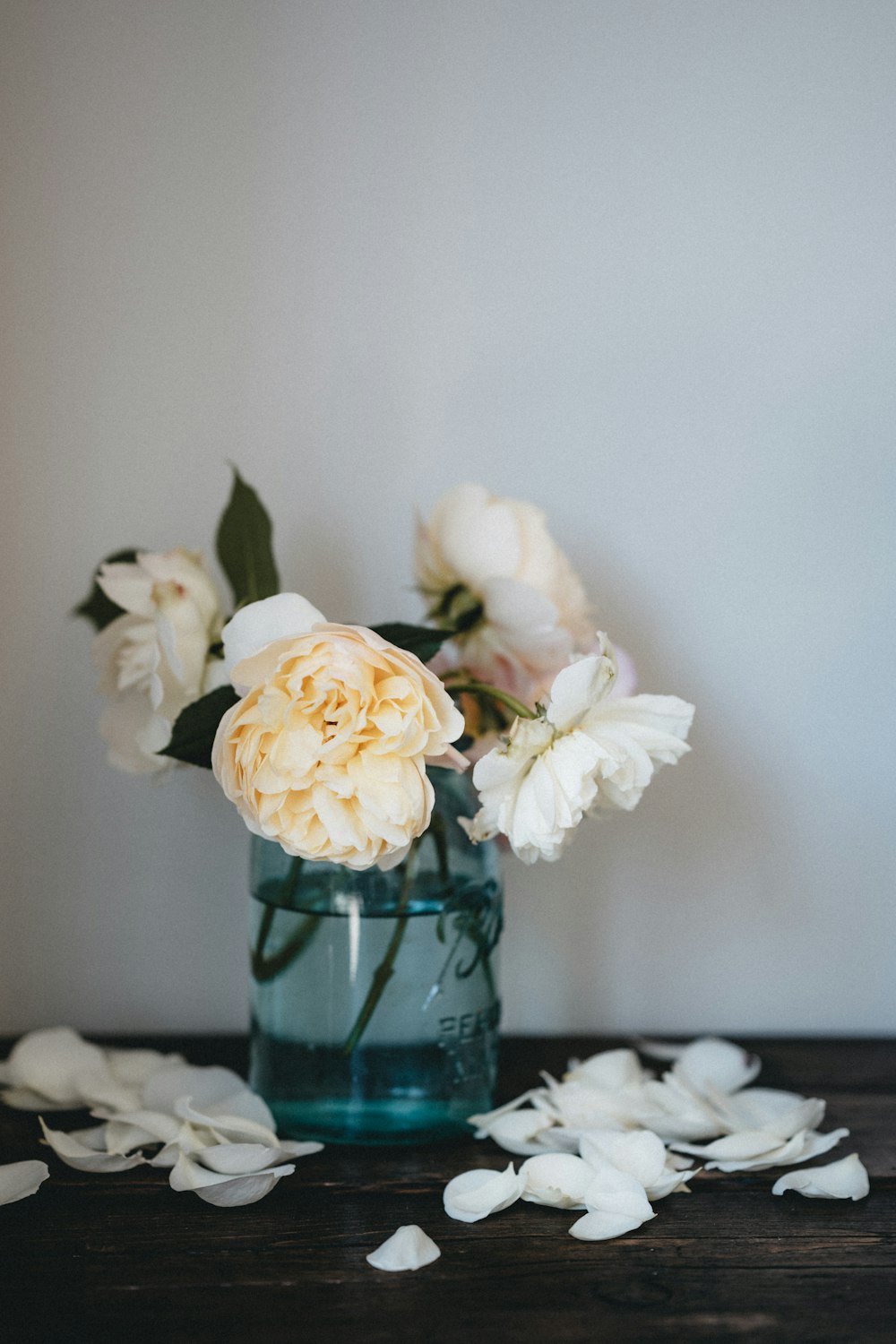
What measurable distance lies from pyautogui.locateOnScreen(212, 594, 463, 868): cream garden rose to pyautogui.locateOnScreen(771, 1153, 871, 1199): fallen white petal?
33cm

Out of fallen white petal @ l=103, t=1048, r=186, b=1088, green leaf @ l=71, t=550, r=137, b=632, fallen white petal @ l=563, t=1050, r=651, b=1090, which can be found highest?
green leaf @ l=71, t=550, r=137, b=632

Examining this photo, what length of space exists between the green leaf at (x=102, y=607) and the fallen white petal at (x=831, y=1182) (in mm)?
574

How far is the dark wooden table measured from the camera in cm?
54

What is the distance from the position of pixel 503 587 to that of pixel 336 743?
217 millimetres

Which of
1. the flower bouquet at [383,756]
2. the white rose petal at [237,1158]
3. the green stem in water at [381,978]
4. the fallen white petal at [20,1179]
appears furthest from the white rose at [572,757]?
the fallen white petal at [20,1179]

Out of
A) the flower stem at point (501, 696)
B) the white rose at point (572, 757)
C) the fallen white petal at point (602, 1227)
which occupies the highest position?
the flower stem at point (501, 696)

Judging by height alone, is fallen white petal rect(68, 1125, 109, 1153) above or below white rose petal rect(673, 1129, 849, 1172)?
below

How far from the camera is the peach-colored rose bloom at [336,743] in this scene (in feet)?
1.91

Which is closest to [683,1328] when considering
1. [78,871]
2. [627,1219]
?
[627,1219]

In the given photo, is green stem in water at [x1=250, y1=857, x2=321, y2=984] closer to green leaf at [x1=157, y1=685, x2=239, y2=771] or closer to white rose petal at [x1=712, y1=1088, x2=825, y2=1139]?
green leaf at [x1=157, y1=685, x2=239, y2=771]

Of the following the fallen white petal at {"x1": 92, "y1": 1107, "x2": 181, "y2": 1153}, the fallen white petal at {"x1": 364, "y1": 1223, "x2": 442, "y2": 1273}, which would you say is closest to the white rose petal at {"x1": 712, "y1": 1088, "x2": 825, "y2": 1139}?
the fallen white petal at {"x1": 364, "y1": 1223, "x2": 442, "y2": 1273}

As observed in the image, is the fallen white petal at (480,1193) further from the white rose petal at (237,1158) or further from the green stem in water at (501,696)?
the green stem in water at (501,696)

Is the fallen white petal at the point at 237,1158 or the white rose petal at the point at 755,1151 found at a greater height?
the fallen white petal at the point at 237,1158

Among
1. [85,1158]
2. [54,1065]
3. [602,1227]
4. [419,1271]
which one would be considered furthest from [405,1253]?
[54,1065]
